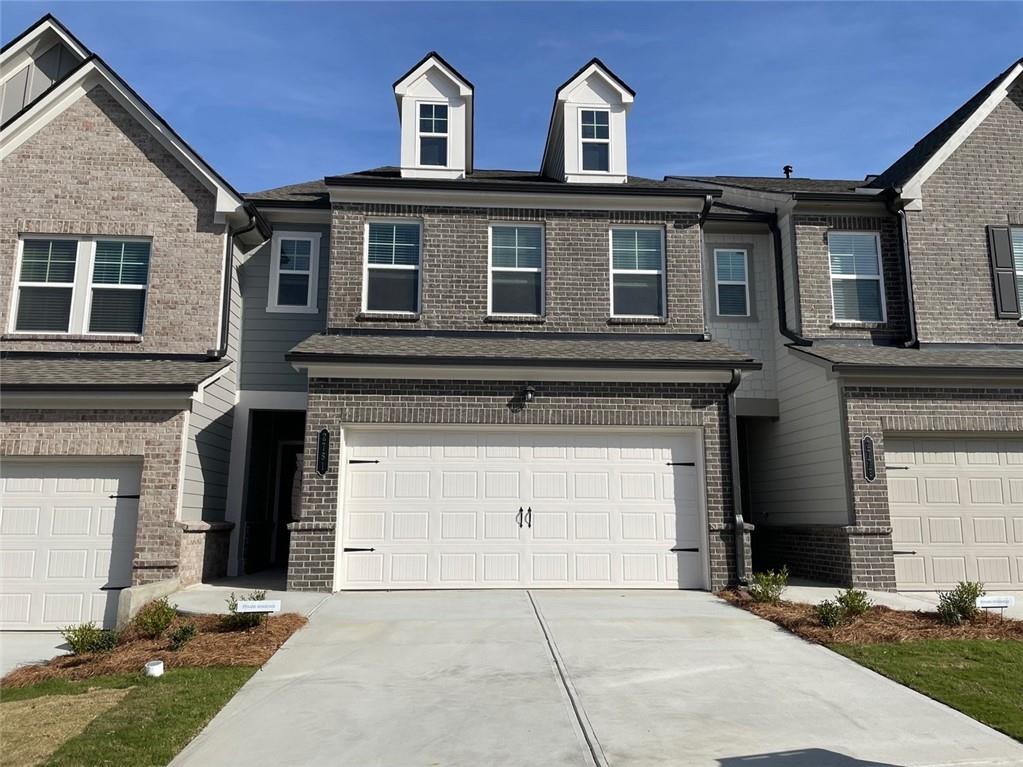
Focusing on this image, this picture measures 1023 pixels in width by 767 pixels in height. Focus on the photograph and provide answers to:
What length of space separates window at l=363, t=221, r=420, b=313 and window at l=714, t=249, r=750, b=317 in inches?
228

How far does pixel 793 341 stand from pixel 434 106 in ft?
25.7

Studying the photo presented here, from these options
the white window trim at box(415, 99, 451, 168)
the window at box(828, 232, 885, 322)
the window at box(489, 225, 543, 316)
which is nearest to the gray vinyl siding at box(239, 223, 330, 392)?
the white window trim at box(415, 99, 451, 168)

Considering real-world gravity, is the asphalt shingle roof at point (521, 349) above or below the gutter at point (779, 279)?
below

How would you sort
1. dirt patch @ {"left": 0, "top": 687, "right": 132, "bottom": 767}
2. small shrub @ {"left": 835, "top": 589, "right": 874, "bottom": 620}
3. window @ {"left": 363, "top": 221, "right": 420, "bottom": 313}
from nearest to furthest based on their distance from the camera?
dirt patch @ {"left": 0, "top": 687, "right": 132, "bottom": 767}, small shrub @ {"left": 835, "top": 589, "right": 874, "bottom": 620}, window @ {"left": 363, "top": 221, "right": 420, "bottom": 313}

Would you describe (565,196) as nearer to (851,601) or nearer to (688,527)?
(688,527)

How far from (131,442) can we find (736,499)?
8995 millimetres

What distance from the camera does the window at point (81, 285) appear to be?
12297 mm

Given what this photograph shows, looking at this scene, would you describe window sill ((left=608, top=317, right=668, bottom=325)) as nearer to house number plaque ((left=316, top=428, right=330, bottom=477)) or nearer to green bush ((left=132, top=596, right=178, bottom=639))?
house number plaque ((left=316, top=428, right=330, bottom=477))

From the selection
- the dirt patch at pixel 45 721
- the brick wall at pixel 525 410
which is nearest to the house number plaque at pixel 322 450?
the brick wall at pixel 525 410

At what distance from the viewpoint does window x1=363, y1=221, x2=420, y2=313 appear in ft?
41.9

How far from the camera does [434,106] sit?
552 inches

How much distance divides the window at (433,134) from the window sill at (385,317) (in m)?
3.16

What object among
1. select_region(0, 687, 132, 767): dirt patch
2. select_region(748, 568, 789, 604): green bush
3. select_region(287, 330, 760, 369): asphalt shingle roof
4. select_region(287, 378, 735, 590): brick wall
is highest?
select_region(287, 330, 760, 369): asphalt shingle roof

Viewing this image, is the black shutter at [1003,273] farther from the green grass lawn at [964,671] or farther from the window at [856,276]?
the green grass lawn at [964,671]
